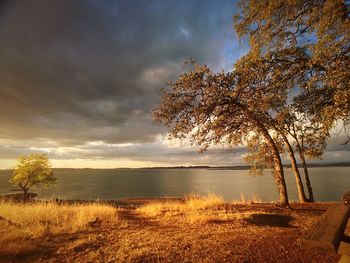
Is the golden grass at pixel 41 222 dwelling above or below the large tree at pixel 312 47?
below

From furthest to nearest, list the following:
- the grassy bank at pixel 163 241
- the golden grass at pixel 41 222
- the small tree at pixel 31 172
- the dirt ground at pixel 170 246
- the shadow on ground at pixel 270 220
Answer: the small tree at pixel 31 172, the shadow on ground at pixel 270 220, the golden grass at pixel 41 222, the grassy bank at pixel 163 241, the dirt ground at pixel 170 246

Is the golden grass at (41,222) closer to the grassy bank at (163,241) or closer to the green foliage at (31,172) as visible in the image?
the grassy bank at (163,241)

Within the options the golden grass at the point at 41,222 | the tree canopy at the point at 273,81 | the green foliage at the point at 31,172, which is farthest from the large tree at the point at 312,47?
the green foliage at the point at 31,172

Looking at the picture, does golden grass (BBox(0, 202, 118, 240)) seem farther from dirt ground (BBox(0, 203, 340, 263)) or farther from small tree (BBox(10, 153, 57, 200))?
small tree (BBox(10, 153, 57, 200))

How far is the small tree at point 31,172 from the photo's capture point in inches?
1247

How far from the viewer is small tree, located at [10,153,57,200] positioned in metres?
31.7

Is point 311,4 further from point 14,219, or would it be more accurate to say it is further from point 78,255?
point 14,219

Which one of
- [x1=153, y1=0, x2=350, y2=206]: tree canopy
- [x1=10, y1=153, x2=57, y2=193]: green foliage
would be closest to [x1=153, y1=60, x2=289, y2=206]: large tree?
[x1=153, y1=0, x2=350, y2=206]: tree canopy

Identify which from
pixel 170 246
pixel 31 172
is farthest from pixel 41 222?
pixel 31 172

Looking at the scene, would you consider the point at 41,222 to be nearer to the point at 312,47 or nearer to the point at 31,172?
the point at 312,47

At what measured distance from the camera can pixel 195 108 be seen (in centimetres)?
1135

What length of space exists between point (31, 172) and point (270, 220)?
33.0m

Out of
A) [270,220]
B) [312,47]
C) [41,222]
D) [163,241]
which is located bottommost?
[270,220]

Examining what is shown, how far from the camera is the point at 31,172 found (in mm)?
32281
